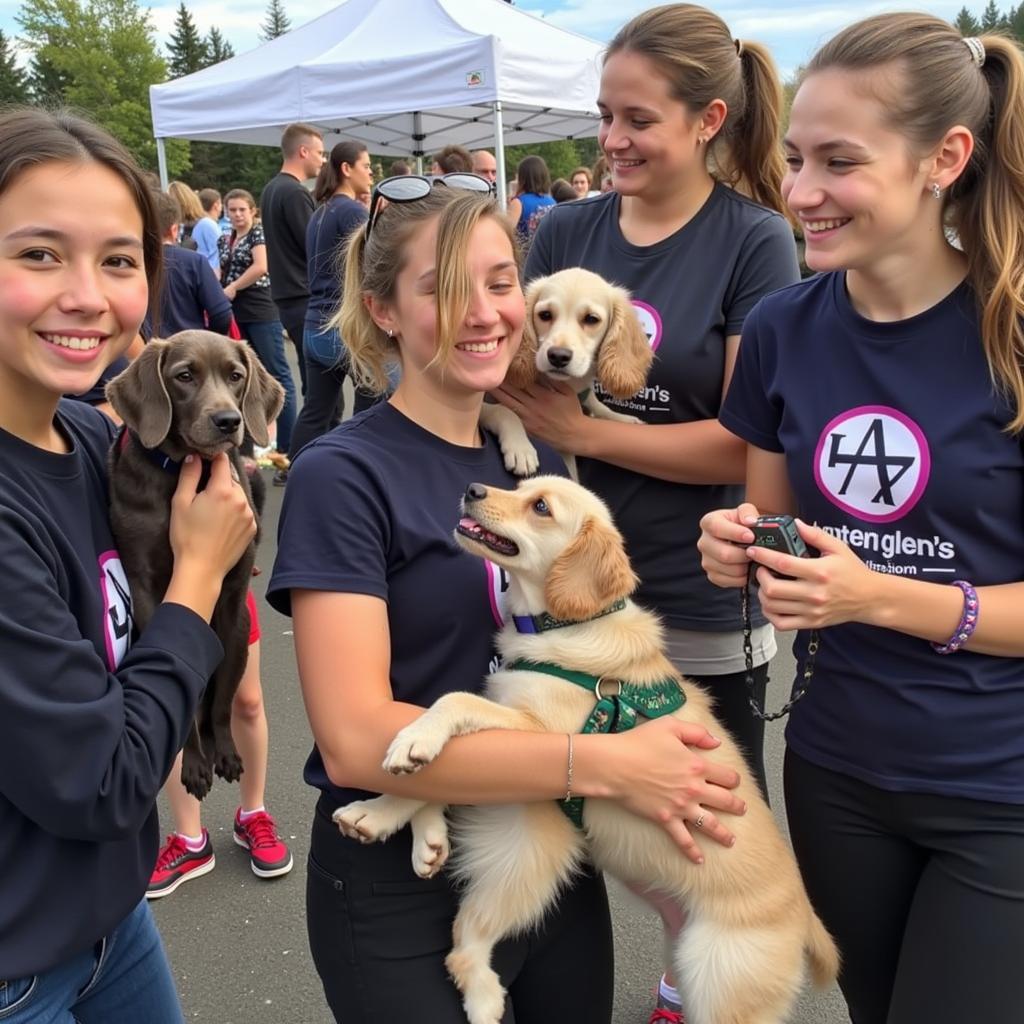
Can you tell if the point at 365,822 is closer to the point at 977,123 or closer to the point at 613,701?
the point at 613,701

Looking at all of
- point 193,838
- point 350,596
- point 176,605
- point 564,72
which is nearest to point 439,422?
point 350,596

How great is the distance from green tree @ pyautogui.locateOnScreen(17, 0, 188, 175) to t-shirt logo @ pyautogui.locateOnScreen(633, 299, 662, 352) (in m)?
46.9

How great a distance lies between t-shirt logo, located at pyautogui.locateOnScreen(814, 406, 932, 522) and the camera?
170cm

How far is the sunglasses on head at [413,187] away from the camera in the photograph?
1.93 m

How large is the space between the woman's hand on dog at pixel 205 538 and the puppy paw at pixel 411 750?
1.31 feet

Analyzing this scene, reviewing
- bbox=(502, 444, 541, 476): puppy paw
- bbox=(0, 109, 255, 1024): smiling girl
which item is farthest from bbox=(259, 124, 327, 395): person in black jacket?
bbox=(0, 109, 255, 1024): smiling girl

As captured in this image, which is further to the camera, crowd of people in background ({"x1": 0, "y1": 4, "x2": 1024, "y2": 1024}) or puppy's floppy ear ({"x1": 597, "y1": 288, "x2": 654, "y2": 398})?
puppy's floppy ear ({"x1": 597, "y1": 288, "x2": 654, "y2": 398})

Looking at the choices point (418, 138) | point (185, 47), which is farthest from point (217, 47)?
point (418, 138)

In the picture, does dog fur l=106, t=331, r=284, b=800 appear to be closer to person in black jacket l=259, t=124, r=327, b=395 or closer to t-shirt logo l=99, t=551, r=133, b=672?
t-shirt logo l=99, t=551, r=133, b=672

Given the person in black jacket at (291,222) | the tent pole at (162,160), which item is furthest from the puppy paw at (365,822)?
the tent pole at (162,160)

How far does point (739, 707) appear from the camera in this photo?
103 inches

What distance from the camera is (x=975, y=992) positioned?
65.6 inches

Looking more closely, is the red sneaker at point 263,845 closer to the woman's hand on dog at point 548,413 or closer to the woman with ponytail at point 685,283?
the woman with ponytail at point 685,283

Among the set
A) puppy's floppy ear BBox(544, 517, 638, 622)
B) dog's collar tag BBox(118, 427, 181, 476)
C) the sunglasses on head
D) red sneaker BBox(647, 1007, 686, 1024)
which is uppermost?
the sunglasses on head
